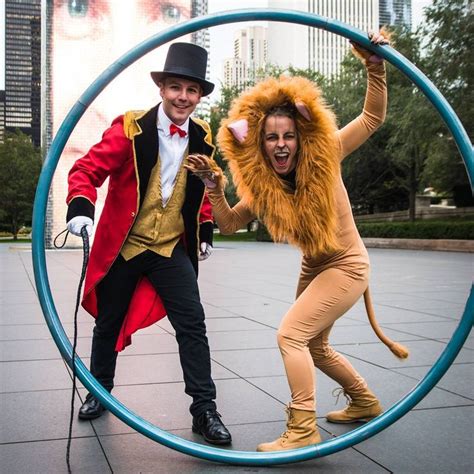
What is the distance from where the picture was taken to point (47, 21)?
3158 centimetres

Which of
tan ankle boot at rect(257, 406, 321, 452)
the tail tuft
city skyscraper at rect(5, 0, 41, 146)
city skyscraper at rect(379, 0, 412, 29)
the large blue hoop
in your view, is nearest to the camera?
the large blue hoop

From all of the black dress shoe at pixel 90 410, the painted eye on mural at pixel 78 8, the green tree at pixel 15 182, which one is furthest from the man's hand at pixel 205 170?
the green tree at pixel 15 182

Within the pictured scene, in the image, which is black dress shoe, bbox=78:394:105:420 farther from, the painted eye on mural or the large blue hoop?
the painted eye on mural

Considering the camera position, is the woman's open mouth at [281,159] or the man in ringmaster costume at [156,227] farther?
the man in ringmaster costume at [156,227]

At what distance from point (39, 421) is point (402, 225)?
84.4ft

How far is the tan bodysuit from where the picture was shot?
11.4ft

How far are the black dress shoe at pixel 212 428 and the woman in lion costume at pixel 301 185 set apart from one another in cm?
27

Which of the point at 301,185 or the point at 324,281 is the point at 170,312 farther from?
the point at 301,185

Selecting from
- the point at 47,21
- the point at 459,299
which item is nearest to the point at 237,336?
the point at 459,299

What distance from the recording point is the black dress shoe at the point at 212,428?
367cm

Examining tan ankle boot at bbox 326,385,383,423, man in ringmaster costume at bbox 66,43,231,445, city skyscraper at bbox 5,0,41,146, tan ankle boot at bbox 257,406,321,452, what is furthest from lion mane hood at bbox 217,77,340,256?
city skyscraper at bbox 5,0,41,146

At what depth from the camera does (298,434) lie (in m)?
3.44

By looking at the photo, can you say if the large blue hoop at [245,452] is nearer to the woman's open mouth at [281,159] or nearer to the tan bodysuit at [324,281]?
the tan bodysuit at [324,281]

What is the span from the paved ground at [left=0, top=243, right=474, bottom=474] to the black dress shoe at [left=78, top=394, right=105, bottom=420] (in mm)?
56
